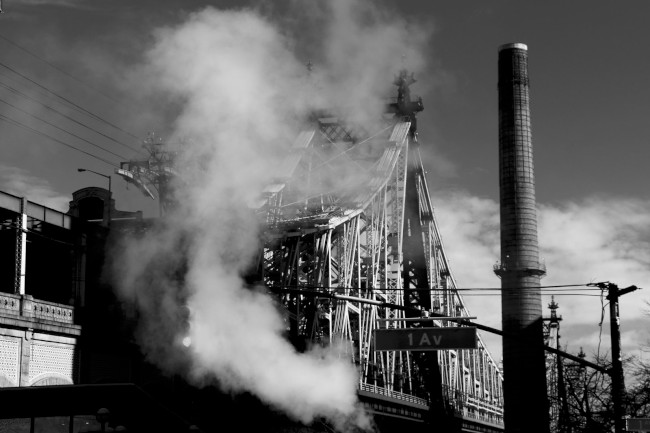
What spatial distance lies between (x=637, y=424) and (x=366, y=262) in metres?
26.9

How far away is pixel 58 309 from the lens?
97.8ft

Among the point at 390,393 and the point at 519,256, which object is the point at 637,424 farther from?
the point at 519,256

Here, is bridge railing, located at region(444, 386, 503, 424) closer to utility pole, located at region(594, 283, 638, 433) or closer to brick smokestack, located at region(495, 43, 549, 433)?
brick smokestack, located at region(495, 43, 549, 433)

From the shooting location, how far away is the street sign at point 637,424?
22031 mm

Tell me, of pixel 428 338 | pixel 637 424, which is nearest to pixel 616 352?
pixel 637 424

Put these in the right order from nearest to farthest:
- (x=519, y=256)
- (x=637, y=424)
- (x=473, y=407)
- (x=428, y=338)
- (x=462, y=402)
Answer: (x=428, y=338) → (x=637, y=424) → (x=519, y=256) → (x=462, y=402) → (x=473, y=407)

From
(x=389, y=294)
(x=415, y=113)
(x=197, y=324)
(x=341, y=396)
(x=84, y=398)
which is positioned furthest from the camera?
(x=415, y=113)

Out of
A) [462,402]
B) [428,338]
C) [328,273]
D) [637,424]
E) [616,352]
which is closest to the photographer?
[616,352]

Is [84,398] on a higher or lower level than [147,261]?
lower

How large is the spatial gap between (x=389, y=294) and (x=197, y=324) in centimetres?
2584

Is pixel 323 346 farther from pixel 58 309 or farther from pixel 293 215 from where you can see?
pixel 58 309

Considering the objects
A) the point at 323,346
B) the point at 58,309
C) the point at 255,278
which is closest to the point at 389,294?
the point at 323,346

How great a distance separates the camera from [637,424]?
22203mm

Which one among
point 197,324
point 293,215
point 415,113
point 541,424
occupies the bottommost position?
point 541,424
